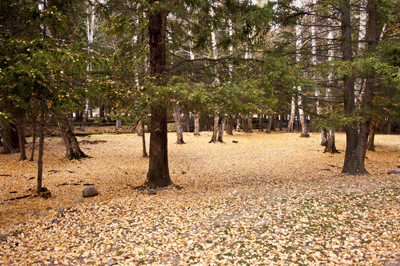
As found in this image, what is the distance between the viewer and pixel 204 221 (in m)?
5.39

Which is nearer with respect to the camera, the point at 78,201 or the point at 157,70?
the point at 78,201

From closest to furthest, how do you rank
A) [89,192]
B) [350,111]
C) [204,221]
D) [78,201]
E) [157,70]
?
[204,221] → [78,201] → [157,70] → [89,192] → [350,111]

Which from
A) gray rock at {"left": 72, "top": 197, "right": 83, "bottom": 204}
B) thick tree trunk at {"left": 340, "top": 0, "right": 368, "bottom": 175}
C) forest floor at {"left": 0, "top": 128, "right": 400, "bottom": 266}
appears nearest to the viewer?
forest floor at {"left": 0, "top": 128, "right": 400, "bottom": 266}

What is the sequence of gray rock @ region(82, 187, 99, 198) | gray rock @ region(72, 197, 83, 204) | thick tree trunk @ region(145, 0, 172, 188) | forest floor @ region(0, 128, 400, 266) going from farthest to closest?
1. gray rock @ region(82, 187, 99, 198)
2. thick tree trunk @ region(145, 0, 172, 188)
3. gray rock @ region(72, 197, 83, 204)
4. forest floor @ region(0, 128, 400, 266)

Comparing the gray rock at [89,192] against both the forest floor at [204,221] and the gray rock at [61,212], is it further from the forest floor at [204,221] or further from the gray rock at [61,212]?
the gray rock at [61,212]

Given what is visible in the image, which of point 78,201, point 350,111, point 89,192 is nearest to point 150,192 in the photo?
point 89,192

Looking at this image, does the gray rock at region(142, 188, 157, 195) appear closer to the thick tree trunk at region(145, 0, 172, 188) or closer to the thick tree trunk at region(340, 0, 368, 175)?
the thick tree trunk at region(145, 0, 172, 188)

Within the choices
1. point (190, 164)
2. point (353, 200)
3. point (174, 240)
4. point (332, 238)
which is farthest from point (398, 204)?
point (190, 164)

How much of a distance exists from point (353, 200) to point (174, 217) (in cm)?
416

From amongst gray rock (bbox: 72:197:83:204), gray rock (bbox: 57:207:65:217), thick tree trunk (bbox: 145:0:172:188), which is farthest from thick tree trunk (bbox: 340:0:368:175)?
gray rock (bbox: 57:207:65:217)

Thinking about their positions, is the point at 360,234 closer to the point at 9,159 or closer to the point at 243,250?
the point at 243,250

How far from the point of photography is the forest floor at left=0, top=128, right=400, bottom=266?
13.3ft

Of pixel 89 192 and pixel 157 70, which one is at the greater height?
pixel 157 70

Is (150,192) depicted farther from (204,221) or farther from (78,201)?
(204,221)
